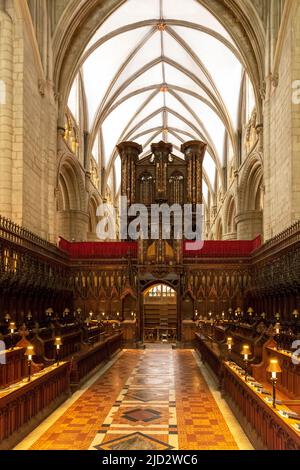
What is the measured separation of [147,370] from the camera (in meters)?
14.1

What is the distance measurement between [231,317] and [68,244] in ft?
27.9

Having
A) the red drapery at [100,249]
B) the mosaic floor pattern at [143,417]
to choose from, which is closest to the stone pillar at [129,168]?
the red drapery at [100,249]

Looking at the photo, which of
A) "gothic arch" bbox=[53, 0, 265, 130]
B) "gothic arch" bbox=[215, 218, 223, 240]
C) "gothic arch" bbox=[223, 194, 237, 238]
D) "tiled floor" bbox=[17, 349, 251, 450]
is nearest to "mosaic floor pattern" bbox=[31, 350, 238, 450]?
"tiled floor" bbox=[17, 349, 251, 450]

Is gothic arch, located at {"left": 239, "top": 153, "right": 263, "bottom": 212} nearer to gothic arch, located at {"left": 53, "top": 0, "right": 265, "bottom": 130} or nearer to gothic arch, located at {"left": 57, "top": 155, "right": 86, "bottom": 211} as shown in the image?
gothic arch, located at {"left": 53, "top": 0, "right": 265, "bottom": 130}

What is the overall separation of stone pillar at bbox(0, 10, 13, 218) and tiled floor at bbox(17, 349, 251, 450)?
675cm

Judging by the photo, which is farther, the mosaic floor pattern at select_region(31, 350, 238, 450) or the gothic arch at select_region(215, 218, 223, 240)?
the gothic arch at select_region(215, 218, 223, 240)

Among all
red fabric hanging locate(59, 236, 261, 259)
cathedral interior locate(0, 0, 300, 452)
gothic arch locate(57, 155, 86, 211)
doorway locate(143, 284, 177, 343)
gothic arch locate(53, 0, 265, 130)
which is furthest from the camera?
gothic arch locate(57, 155, 86, 211)

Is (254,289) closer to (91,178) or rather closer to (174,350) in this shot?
(174,350)

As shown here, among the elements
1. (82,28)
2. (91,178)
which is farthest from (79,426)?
(91,178)

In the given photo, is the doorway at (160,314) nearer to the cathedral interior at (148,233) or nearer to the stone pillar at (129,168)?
the cathedral interior at (148,233)

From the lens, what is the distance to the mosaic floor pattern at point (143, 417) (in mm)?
6938

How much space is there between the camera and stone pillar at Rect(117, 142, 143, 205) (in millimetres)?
29922

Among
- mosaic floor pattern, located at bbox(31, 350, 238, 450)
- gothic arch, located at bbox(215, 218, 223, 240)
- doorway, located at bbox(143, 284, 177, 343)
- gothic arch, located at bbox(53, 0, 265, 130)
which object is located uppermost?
gothic arch, located at bbox(53, 0, 265, 130)

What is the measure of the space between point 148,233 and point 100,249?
326cm
